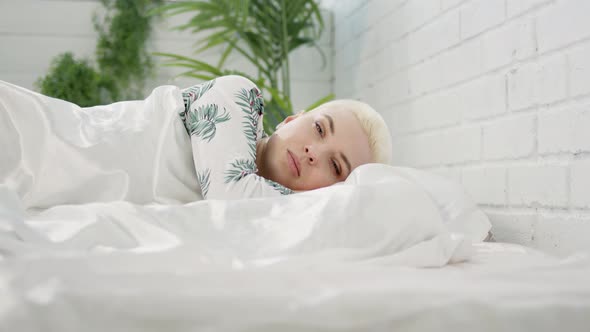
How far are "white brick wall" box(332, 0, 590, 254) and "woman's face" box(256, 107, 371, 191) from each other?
0.40 m

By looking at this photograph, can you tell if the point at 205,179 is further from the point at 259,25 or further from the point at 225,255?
the point at 259,25

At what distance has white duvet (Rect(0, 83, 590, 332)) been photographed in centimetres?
50

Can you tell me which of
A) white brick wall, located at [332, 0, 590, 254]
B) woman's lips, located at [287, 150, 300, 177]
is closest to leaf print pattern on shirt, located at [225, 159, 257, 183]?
woman's lips, located at [287, 150, 300, 177]

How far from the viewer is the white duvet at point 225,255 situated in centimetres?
50

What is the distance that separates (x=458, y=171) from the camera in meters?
1.71

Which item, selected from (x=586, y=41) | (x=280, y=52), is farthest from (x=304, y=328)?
(x=280, y=52)

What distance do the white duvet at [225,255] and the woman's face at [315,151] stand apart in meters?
0.17

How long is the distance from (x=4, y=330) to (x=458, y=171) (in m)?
1.50

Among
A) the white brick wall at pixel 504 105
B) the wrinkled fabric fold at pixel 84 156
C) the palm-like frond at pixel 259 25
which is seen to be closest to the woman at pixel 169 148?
the wrinkled fabric fold at pixel 84 156

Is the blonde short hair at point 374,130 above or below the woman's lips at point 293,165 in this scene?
above

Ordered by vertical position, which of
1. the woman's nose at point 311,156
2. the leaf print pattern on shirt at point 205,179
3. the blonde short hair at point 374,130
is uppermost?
the blonde short hair at point 374,130

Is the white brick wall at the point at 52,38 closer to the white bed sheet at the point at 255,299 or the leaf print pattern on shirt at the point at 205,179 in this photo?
the leaf print pattern on shirt at the point at 205,179

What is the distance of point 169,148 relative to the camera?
133cm

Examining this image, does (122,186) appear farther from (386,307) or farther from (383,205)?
(386,307)
